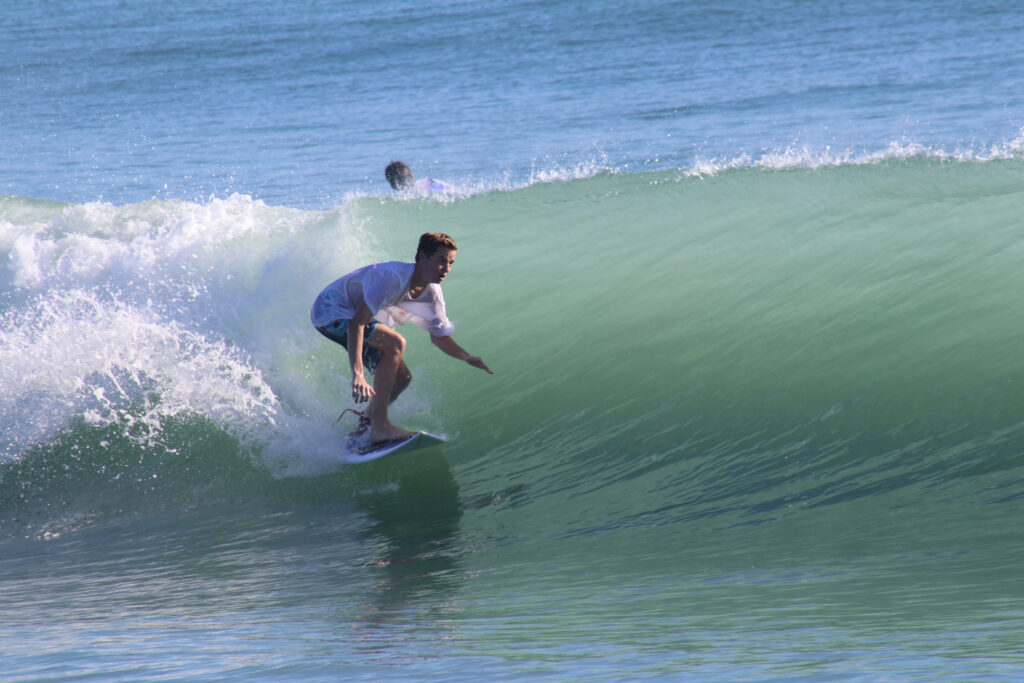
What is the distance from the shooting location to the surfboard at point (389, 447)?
5469 mm

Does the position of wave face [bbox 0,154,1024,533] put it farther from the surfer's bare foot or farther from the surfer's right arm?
the surfer's right arm

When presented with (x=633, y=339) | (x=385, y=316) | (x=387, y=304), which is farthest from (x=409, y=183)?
(x=387, y=304)

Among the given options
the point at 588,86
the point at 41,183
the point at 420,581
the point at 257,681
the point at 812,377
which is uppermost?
the point at 588,86

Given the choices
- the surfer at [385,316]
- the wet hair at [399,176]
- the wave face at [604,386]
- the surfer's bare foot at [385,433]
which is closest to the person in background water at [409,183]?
the wet hair at [399,176]

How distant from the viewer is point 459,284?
7.75m

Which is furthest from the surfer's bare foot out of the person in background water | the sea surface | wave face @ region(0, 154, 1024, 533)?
the person in background water

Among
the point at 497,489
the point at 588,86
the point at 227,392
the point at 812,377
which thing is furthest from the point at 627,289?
the point at 588,86

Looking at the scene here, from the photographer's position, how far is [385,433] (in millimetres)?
5469

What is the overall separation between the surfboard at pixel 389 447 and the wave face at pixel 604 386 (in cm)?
16

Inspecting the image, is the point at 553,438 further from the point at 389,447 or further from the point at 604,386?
the point at 389,447

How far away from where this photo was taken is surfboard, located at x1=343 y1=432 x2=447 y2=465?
5469mm

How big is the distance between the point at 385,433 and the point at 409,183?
4.50 metres

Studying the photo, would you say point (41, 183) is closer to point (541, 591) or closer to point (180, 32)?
point (541, 591)

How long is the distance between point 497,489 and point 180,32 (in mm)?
29062
